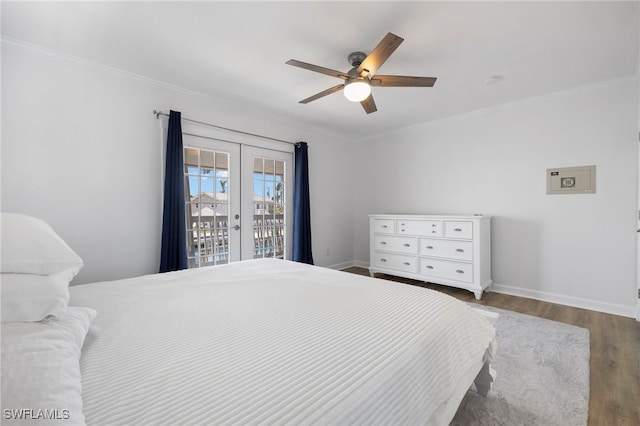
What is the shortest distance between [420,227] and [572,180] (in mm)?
1731

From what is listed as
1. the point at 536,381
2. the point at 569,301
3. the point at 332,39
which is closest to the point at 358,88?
the point at 332,39

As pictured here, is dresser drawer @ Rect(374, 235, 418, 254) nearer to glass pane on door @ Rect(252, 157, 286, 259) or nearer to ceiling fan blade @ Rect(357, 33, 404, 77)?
glass pane on door @ Rect(252, 157, 286, 259)

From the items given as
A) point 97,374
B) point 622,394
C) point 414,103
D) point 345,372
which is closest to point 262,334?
point 345,372

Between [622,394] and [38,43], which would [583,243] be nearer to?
[622,394]

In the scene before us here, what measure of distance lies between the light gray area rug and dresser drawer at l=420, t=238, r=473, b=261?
107cm

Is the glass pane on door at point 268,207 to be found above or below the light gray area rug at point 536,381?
above

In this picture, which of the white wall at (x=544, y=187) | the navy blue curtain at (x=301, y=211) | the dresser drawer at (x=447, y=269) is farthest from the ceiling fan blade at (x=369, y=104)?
the dresser drawer at (x=447, y=269)

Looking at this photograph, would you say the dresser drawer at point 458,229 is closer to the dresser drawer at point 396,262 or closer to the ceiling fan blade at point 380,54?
the dresser drawer at point 396,262

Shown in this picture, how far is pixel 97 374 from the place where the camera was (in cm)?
78

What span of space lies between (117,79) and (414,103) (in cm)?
326

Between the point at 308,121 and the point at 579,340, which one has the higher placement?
the point at 308,121

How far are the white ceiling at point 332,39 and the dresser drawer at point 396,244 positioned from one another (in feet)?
6.53

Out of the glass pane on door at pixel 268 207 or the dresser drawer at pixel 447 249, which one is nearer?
the dresser drawer at pixel 447 249

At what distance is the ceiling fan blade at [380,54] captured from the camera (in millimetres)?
1733
